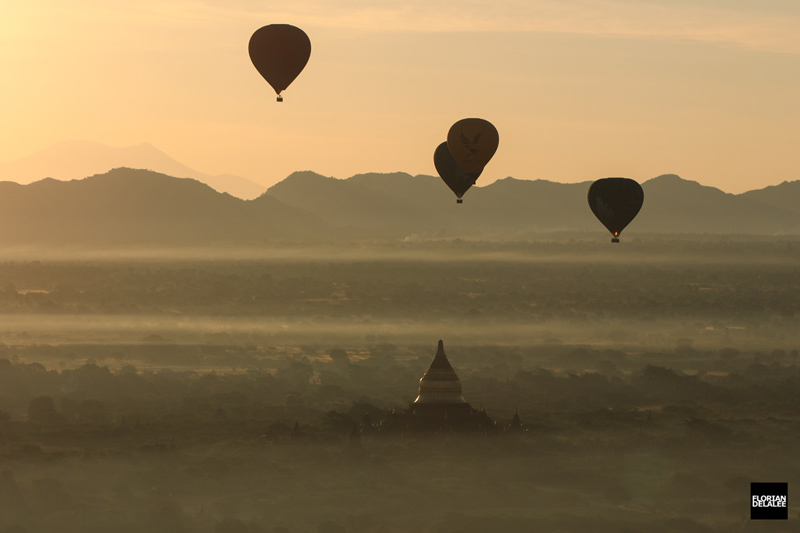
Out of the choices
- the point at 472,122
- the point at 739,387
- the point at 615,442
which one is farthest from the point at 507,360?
the point at 472,122

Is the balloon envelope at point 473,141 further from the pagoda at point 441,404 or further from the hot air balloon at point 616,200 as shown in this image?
the pagoda at point 441,404

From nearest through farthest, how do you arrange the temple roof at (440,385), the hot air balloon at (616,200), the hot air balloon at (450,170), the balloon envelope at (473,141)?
the temple roof at (440,385)
the balloon envelope at (473,141)
the hot air balloon at (450,170)
the hot air balloon at (616,200)

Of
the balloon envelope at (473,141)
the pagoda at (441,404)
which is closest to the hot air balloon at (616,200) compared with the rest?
the balloon envelope at (473,141)

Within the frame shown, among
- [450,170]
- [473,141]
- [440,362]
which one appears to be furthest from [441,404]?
[450,170]

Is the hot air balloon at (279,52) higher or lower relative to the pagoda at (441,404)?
higher

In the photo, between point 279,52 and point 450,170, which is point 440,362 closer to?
point 450,170

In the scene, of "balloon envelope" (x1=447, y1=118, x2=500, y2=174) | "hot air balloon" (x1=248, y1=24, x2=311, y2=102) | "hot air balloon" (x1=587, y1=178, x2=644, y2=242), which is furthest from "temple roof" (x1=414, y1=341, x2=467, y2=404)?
"hot air balloon" (x1=587, y1=178, x2=644, y2=242)
